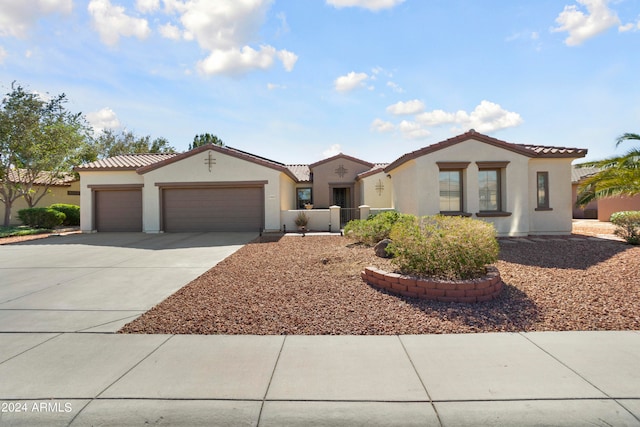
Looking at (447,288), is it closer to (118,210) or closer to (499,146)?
(499,146)

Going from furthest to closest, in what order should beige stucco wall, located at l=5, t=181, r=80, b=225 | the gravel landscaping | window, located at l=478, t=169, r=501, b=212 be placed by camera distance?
beige stucco wall, located at l=5, t=181, r=80, b=225 < window, located at l=478, t=169, r=501, b=212 < the gravel landscaping

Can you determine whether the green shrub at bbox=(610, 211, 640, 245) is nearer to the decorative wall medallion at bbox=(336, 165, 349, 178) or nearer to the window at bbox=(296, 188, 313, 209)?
the decorative wall medallion at bbox=(336, 165, 349, 178)

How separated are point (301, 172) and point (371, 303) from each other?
69.3 ft

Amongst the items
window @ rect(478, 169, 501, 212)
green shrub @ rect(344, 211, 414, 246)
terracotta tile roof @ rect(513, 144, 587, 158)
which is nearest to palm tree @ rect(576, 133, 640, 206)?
terracotta tile roof @ rect(513, 144, 587, 158)

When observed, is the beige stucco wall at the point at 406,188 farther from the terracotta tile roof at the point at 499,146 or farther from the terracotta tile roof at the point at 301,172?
the terracotta tile roof at the point at 301,172

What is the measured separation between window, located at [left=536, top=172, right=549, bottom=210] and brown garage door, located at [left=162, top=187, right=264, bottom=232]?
12404 millimetres

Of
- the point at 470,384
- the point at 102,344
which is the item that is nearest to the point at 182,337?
the point at 102,344

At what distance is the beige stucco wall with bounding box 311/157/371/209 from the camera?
74.8ft

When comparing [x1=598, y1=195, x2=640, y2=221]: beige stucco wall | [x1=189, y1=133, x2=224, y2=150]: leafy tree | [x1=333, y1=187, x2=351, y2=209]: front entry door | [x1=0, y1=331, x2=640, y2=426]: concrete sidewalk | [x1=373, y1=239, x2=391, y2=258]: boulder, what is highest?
[x1=189, y1=133, x2=224, y2=150]: leafy tree

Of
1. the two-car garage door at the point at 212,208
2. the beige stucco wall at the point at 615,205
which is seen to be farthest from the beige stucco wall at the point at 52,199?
the beige stucco wall at the point at 615,205

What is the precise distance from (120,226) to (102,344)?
598 inches

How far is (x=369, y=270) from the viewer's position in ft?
21.2

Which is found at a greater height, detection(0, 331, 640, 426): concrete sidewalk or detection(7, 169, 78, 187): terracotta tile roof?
detection(7, 169, 78, 187): terracotta tile roof

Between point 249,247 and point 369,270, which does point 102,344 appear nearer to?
point 369,270
